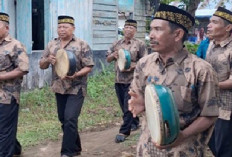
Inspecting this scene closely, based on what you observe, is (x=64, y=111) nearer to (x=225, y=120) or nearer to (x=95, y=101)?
(x=225, y=120)

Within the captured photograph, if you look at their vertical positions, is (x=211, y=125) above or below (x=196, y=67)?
below

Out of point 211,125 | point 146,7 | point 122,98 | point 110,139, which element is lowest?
point 110,139

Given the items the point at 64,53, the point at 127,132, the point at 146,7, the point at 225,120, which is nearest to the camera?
the point at 225,120

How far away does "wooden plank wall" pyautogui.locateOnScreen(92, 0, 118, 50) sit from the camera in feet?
39.3

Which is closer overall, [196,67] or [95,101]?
[196,67]

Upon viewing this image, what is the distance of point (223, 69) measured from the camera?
14.4 ft

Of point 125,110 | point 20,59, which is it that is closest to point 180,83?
point 20,59

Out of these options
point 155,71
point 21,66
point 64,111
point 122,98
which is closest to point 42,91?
point 122,98

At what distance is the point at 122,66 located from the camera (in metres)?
6.91

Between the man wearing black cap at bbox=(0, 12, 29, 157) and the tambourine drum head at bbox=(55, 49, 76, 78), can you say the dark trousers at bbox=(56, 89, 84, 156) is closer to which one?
the tambourine drum head at bbox=(55, 49, 76, 78)

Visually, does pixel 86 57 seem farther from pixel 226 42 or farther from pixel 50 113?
pixel 50 113

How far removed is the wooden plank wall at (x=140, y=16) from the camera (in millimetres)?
14378

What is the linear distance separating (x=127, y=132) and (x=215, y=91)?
13.6 feet

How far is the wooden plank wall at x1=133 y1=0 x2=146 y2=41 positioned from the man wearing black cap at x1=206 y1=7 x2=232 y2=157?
32.4 feet
